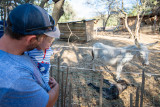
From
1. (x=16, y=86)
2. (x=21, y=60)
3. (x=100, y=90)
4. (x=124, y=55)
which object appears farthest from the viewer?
(x=124, y=55)

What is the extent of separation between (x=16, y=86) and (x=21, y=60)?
0.18 m

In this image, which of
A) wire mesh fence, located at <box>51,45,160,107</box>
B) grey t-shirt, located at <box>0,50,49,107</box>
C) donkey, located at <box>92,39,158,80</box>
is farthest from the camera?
donkey, located at <box>92,39,158,80</box>

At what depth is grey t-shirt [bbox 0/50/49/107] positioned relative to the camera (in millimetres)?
615

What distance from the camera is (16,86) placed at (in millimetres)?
622

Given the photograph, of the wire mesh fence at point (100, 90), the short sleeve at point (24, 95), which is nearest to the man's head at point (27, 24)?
the short sleeve at point (24, 95)

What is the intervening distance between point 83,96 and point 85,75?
138 cm

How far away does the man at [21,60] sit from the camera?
623mm

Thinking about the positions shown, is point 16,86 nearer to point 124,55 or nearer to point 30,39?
point 30,39

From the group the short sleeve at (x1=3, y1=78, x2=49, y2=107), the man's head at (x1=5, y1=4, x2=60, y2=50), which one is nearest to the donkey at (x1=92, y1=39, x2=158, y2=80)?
the man's head at (x1=5, y1=4, x2=60, y2=50)

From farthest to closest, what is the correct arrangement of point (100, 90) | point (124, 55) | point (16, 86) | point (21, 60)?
1. point (124, 55)
2. point (100, 90)
3. point (21, 60)
4. point (16, 86)

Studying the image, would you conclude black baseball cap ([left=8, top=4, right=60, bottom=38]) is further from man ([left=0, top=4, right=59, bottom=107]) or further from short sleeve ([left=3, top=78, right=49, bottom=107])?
short sleeve ([left=3, top=78, right=49, bottom=107])

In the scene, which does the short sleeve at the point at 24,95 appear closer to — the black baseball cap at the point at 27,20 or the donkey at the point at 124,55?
the black baseball cap at the point at 27,20

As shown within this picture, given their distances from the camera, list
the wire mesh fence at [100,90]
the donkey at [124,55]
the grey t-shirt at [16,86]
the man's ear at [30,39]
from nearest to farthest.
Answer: the grey t-shirt at [16,86], the man's ear at [30,39], the wire mesh fence at [100,90], the donkey at [124,55]

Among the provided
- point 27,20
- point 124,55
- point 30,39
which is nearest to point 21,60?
point 30,39
